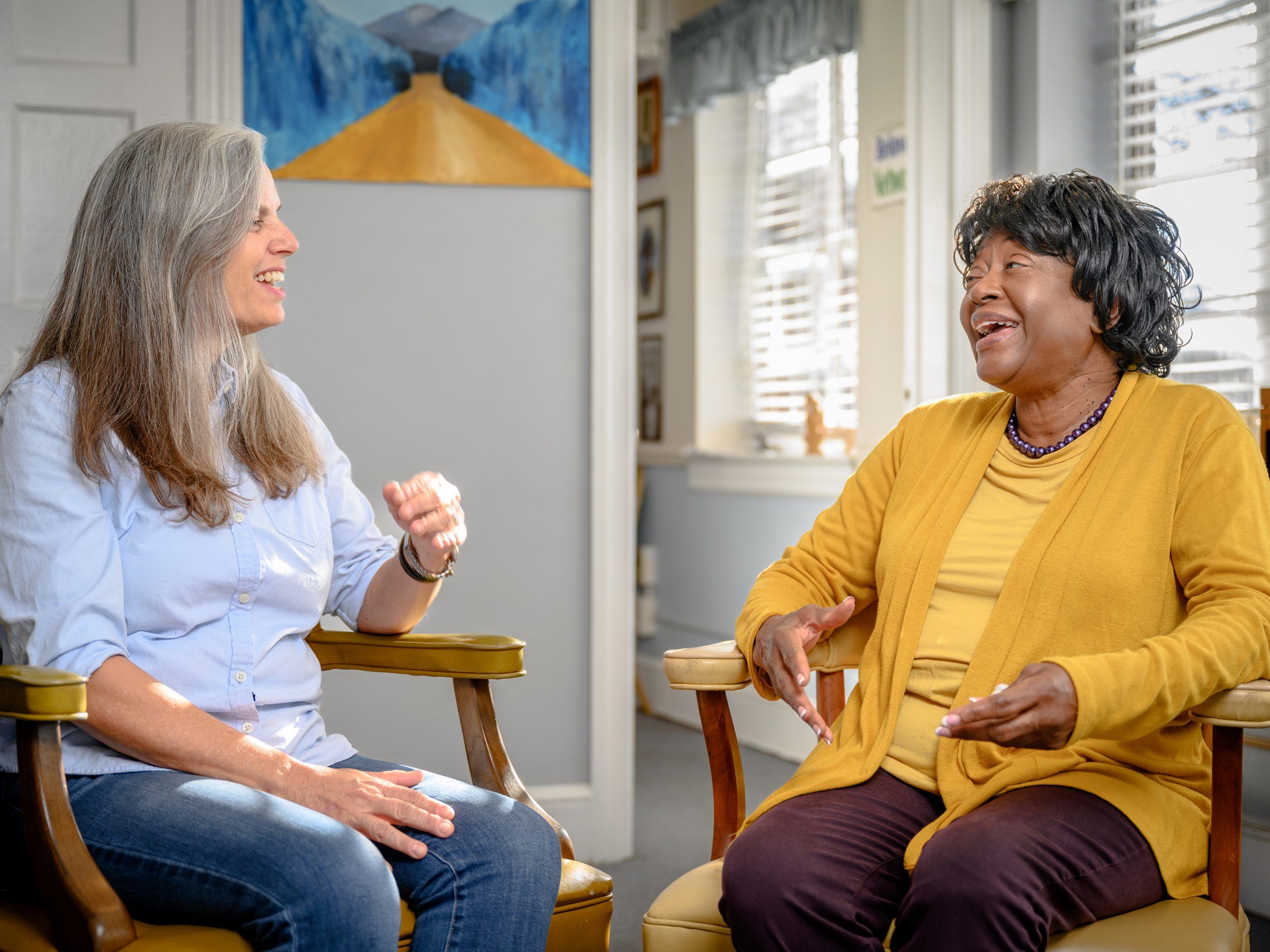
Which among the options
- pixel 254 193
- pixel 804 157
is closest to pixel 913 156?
pixel 804 157

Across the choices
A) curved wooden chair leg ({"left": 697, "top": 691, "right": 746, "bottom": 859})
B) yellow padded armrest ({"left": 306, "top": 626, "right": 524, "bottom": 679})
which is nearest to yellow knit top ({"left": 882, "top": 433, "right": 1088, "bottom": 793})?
curved wooden chair leg ({"left": 697, "top": 691, "right": 746, "bottom": 859})

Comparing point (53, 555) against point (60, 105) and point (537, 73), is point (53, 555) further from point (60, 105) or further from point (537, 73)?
point (537, 73)

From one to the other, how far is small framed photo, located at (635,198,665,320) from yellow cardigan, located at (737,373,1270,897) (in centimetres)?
340

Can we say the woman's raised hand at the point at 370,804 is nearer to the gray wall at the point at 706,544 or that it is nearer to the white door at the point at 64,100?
the white door at the point at 64,100

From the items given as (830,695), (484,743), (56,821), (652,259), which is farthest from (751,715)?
(56,821)

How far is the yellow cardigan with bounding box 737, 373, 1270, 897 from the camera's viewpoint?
1342 mm

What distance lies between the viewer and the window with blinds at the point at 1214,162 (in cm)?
257

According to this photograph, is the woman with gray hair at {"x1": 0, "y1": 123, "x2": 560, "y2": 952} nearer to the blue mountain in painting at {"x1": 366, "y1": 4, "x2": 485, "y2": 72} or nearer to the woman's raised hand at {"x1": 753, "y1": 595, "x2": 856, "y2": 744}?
the woman's raised hand at {"x1": 753, "y1": 595, "x2": 856, "y2": 744}

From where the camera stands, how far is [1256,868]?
8.25 feet

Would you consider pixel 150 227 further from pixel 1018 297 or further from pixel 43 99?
pixel 43 99

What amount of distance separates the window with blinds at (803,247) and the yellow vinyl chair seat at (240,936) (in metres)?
2.81

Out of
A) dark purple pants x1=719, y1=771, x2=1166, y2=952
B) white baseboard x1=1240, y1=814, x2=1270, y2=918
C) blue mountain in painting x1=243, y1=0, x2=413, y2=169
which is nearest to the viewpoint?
dark purple pants x1=719, y1=771, x2=1166, y2=952

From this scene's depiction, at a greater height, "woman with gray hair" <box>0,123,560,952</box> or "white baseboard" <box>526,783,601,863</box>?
"woman with gray hair" <box>0,123,560,952</box>

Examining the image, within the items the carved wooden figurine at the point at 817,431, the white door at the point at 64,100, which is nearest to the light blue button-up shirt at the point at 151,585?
the white door at the point at 64,100
